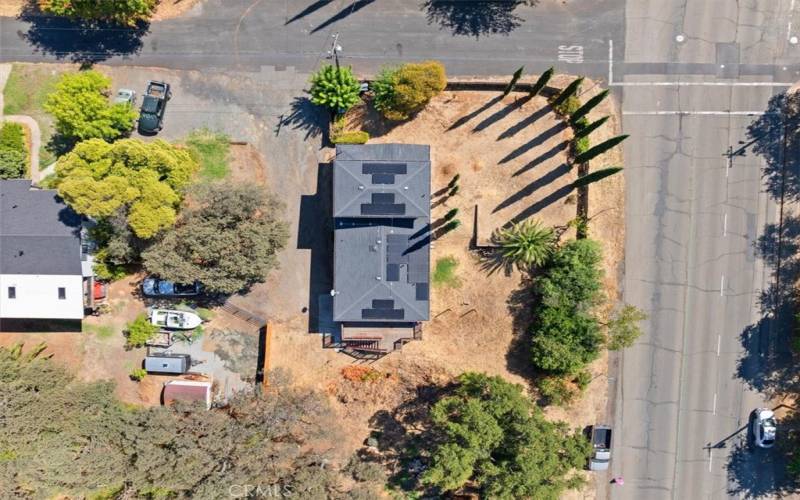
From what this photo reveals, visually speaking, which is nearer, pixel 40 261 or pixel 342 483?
pixel 40 261

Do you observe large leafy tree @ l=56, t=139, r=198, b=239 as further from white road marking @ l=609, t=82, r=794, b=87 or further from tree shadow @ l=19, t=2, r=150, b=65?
white road marking @ l=609, t=82, r=794, b=87

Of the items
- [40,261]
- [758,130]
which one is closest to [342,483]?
[40,261]

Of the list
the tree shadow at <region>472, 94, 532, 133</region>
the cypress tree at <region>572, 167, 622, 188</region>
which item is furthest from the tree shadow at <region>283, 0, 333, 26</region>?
the cypress tree at <region>572, 167, 622, 188</region>

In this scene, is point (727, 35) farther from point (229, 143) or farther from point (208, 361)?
point (208, 361)

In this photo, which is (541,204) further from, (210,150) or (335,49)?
(210,150)

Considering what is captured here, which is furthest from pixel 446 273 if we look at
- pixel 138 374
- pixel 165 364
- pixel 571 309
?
pixel 138 374

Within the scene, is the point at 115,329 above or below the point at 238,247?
below

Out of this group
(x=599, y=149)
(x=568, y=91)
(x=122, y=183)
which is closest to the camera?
(x=122, y=183)
